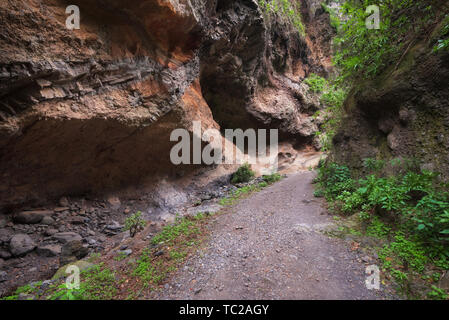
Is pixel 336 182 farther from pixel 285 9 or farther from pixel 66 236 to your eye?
pixel 285 9

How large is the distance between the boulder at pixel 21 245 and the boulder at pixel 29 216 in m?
0.46

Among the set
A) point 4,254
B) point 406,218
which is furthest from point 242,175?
point 4,254

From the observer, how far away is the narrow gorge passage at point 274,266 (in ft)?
7.39

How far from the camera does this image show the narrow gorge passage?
88.7 inches

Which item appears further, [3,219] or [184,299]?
[3,219]

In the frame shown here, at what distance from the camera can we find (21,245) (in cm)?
416

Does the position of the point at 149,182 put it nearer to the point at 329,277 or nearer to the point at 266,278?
the point at 266,278

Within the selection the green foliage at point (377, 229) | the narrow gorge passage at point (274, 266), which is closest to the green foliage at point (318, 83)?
the narrow gorge passage at point (274, 266)

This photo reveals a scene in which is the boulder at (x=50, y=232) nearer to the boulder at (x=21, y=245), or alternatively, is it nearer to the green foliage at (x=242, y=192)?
the boulder at (x=21, y=245)

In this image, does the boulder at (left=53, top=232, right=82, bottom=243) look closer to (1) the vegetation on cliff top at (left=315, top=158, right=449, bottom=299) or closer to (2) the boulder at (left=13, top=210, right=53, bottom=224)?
(2) the boulder at (left=13, top=210, right=53, bottom=224)
